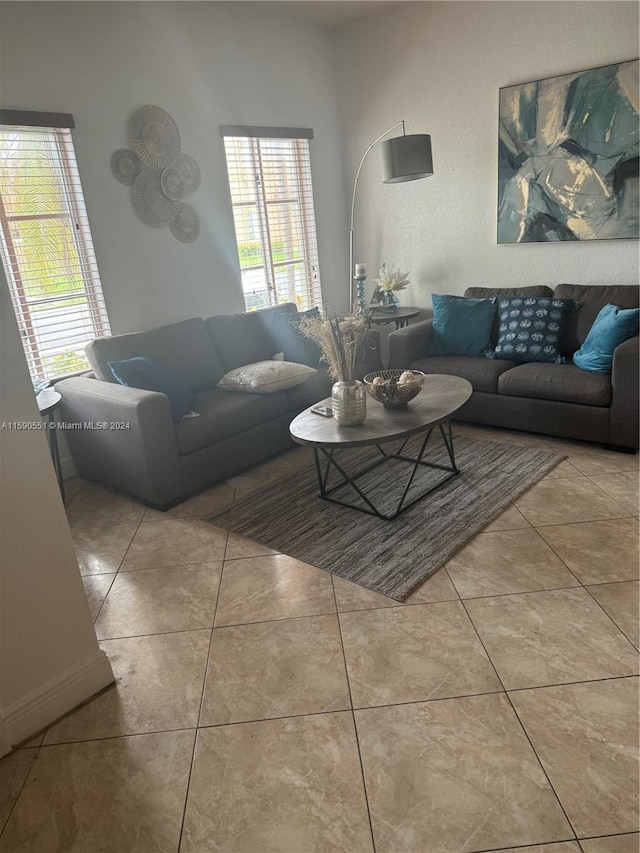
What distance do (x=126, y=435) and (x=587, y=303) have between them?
9.82ft

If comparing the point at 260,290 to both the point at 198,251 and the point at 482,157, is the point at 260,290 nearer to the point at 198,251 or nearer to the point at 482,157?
the point at 198,251

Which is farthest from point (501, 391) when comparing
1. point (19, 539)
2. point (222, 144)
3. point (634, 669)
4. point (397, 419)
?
point (19, 539)

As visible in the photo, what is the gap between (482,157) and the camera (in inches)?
176

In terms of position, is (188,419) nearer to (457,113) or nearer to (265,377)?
(265,377)

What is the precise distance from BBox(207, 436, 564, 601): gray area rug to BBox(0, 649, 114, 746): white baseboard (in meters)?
0.97

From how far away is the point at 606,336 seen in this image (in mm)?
3498

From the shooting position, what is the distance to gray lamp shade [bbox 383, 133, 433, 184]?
3916 millimetres

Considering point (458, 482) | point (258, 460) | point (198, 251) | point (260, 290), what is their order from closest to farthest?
point (458, 482) < point (258, 460) < point (198, 251) < point (260, 290)

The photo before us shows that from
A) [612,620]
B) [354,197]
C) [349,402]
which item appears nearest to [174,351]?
[349,402]

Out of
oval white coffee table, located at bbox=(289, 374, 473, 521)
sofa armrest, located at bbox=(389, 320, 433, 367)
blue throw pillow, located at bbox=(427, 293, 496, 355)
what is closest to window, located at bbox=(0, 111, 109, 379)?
oval white coffee table, located at bbox=(289, 374, 473, 521)

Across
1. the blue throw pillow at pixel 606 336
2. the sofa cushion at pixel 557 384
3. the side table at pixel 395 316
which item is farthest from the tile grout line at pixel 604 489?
the side table at pixel 395 316

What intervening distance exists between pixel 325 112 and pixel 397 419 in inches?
135

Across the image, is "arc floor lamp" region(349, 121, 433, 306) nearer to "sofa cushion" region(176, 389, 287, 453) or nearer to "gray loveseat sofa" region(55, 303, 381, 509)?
"gray loveseat sofa" region(55, 303, 381, 509)

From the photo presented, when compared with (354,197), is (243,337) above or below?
below
